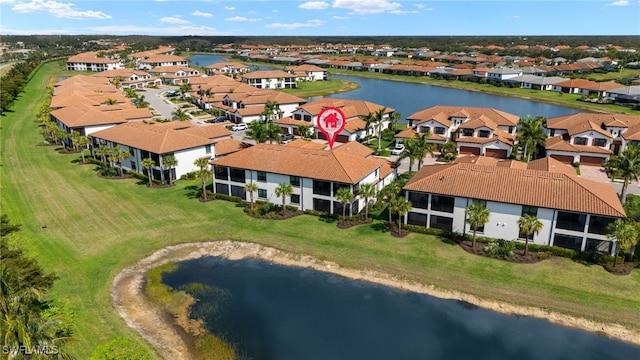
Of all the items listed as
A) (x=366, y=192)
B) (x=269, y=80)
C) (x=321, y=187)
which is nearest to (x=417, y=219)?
(x=366, y=192)

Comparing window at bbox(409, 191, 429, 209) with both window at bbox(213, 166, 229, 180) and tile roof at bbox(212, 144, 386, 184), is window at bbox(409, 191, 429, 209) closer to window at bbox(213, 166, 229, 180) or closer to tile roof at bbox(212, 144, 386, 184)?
tile roof at bbox(212, 144, 386, 184)

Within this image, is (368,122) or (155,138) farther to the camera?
(368,122)

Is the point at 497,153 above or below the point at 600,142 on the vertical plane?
below

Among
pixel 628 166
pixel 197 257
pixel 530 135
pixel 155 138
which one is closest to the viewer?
pixel 197 257

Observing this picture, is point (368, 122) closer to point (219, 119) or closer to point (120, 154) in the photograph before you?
point (219, 119)

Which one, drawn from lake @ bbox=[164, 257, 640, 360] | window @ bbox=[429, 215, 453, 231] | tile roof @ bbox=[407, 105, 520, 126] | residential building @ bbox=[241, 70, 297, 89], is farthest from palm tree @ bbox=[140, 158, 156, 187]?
residential building @ bbox=[241, 70, 297, 89]

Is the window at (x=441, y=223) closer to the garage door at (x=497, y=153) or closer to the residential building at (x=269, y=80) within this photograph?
the garage door at (x=497, y=153)
